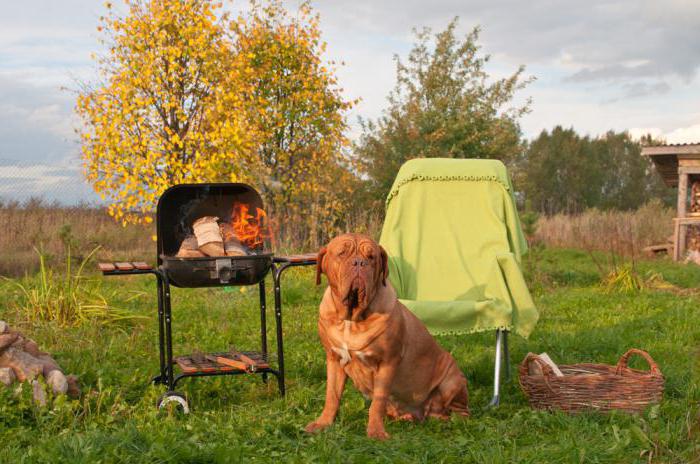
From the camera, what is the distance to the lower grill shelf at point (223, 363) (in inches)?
172

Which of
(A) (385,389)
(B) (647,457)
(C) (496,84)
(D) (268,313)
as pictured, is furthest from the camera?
(C) (496,84)

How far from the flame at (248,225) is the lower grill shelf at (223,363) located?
71 centimetres

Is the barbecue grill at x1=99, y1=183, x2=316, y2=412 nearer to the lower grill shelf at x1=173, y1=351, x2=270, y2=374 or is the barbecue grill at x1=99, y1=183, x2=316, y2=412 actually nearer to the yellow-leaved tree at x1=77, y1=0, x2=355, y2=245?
the lower grill shelf at x1=173, y1=351, x2=270, y2=374

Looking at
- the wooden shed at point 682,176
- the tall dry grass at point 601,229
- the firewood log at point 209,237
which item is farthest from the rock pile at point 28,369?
the tall dry grass at point 601,229

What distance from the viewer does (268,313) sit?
25.9 feet

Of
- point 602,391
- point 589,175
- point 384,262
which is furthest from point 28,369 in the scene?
point 589,175

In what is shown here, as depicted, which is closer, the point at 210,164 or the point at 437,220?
the point at 437,220

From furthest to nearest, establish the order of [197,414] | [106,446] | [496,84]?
[496,84]
[197,414]
[106,446]

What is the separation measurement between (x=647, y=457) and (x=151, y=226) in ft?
43.5

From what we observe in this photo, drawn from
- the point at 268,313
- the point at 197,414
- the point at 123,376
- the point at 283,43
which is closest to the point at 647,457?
the point at 197,414

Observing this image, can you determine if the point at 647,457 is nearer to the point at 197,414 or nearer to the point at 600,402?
the point at 600,402

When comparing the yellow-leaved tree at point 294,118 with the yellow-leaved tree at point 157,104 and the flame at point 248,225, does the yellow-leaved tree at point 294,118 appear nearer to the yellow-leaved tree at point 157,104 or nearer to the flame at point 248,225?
the yellow-leaved tree at point 157,104

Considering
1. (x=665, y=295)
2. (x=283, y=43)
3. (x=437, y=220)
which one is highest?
(x=283, y=43)

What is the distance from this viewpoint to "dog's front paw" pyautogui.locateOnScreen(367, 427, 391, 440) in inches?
140
